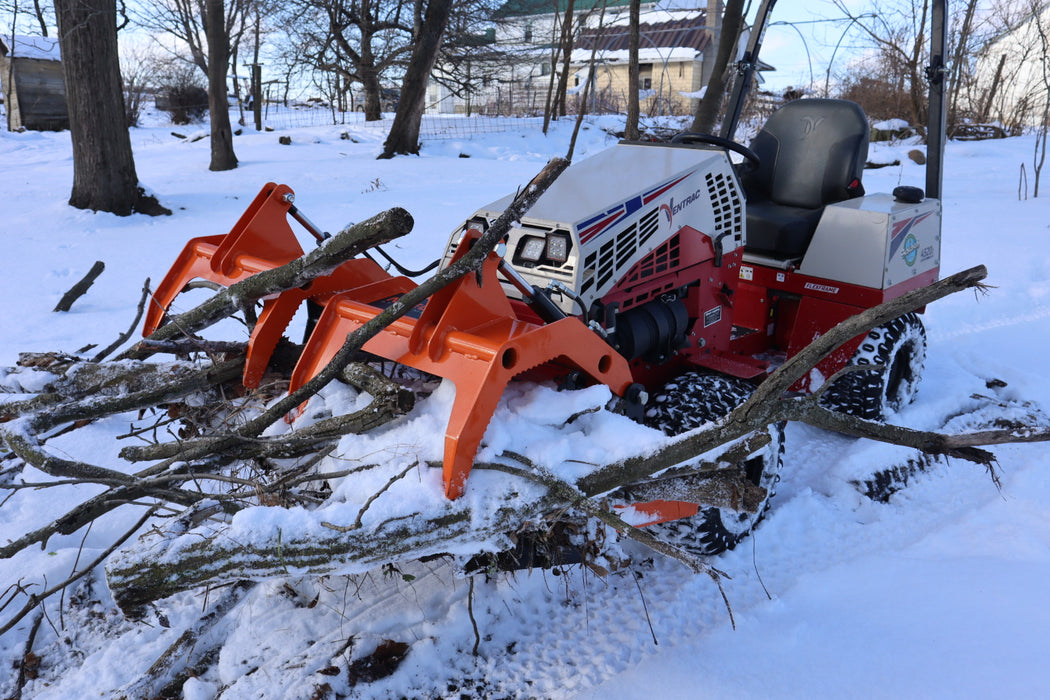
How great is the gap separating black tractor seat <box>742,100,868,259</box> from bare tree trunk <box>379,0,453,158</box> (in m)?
8.98

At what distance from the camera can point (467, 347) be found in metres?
2.29

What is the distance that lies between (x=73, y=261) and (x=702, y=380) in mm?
5899

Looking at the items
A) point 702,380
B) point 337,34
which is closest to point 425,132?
point 337,34

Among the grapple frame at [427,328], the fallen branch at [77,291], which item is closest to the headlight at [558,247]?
the grapple frame at [427,328]

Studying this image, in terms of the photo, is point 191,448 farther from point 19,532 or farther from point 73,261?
point 73,261

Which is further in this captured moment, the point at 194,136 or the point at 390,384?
the point at 194,136

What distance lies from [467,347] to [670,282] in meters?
1.34

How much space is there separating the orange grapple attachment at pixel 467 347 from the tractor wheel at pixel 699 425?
341 mm

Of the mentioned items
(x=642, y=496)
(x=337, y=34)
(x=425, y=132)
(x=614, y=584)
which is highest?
(x=337, y=34)

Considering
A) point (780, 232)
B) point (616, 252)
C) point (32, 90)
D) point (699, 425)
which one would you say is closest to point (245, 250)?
point (616, 252)

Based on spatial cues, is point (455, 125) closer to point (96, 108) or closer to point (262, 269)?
point (96, 108)

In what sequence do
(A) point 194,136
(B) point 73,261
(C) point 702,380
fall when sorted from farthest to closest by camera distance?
(A) point 194,136
(B) point 73,261
(C) point 702,380

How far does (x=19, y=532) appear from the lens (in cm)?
298

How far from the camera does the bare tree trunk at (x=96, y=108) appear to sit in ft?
26.3
